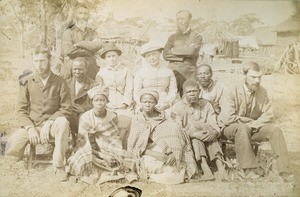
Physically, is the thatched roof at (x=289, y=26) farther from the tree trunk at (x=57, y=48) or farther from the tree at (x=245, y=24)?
the tree trunk at (x=57, y=48)

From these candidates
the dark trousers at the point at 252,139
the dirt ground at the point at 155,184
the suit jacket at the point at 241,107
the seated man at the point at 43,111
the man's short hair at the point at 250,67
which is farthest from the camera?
the man's short hair at the point at 250,67

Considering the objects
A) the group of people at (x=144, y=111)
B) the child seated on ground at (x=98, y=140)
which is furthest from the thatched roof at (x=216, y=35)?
the child seated on ground at (x=98, y=140)

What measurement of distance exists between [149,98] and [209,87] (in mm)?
656

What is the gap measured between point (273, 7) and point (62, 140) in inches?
107

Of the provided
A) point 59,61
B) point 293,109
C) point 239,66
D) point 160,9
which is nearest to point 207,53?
point 239,66

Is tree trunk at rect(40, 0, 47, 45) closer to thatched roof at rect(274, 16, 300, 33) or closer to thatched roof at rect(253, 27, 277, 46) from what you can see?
thatched roof at rect(253, 27, 277, 46)

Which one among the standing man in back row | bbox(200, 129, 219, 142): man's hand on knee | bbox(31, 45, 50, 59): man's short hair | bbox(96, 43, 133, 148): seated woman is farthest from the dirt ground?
bbox(96, 43, 133, 148): seated woman

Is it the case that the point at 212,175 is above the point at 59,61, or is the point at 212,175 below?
below

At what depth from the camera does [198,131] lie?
4.68 m

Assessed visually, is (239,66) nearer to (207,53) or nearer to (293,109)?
(207,53)

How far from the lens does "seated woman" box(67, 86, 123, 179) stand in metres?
4.53

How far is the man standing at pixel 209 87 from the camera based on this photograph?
15.7ft

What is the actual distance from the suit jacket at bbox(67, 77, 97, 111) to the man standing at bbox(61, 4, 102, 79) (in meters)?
0.06

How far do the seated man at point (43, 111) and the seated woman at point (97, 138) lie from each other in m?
0.15
